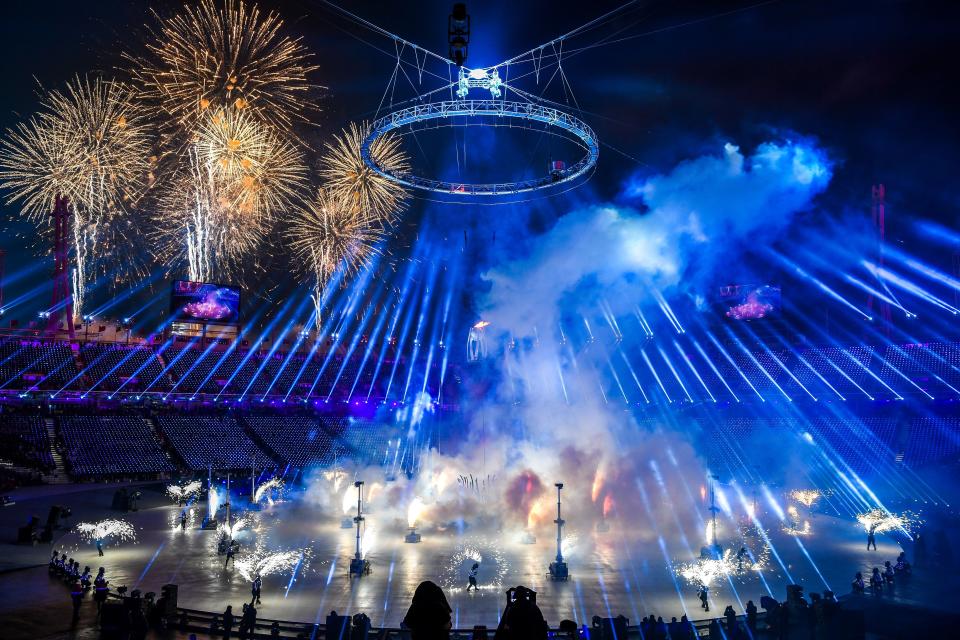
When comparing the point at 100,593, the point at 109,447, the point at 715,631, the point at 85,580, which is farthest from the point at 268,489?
the point at 715,631

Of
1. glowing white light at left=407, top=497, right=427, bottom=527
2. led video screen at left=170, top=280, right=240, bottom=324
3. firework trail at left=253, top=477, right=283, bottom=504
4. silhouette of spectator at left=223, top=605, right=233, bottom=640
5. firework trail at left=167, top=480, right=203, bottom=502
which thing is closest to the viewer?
silhouette of spectator at left=223, top=605, right=233, bottom=640

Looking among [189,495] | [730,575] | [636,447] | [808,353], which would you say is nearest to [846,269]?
[808,353]

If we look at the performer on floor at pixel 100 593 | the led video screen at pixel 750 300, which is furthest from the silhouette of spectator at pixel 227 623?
the led video screen at pixel 750 300

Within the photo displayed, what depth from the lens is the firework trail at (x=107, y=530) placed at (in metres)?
28.5

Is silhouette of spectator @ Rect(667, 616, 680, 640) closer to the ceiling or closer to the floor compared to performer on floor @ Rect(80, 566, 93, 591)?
closer to the floor

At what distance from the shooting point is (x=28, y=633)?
53.6 feet

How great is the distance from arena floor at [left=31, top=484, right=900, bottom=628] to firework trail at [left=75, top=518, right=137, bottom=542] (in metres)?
0.61

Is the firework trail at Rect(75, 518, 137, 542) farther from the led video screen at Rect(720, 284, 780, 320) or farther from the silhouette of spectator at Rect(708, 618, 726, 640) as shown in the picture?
the led video screen at Rect(720, 284, 780, 320)

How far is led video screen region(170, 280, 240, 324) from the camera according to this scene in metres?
54.6

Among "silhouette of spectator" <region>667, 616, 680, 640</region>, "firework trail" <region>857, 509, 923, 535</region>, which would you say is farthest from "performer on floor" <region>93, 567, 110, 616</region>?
"firework trail" <region>857, 509, 923, 535</region>

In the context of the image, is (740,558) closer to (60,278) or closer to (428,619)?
(428,619)

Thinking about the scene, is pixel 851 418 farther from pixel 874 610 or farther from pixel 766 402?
pixel 874 610

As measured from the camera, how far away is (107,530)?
97.3 ft

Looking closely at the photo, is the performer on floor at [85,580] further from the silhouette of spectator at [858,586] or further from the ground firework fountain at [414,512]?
the silhouette of spectator at [858,586]
